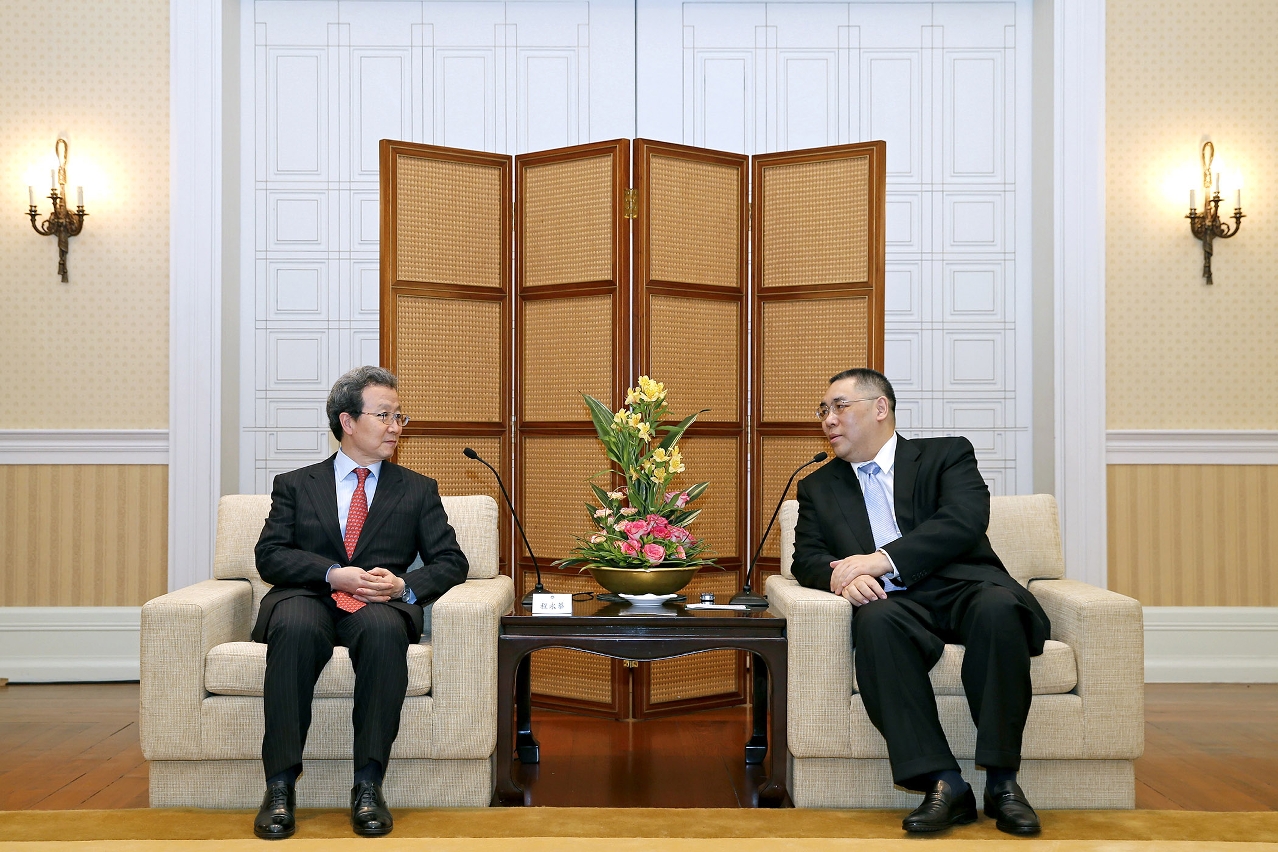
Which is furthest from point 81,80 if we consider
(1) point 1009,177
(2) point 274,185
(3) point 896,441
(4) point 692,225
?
(1) point 1009,177

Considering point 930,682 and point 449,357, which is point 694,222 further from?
point 930,682

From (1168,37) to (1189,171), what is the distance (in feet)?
2.03

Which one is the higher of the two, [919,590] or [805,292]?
[805,292]

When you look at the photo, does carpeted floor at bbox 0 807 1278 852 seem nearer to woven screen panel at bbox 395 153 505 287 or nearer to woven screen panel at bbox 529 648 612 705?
woven screen panel at bbox 529 648 612 705

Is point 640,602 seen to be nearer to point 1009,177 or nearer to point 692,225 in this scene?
point 692,225

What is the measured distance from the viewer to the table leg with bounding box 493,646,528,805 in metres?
2.99

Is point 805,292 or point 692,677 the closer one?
point 692,677

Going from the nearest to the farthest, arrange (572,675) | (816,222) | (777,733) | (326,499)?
(777,733) < (326,499) < (572,675) < (816,222)

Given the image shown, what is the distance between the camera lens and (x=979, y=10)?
16.4 feet

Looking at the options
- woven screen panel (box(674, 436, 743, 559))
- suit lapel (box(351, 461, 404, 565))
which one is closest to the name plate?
suit lapel (box(351, 461, 404, 565))

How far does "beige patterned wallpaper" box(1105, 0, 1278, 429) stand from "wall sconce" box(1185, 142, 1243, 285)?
0.12 feet

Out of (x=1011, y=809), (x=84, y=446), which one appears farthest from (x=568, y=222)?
(x=1011, y=809)

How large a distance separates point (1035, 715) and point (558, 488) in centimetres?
208

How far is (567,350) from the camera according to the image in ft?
14.1
